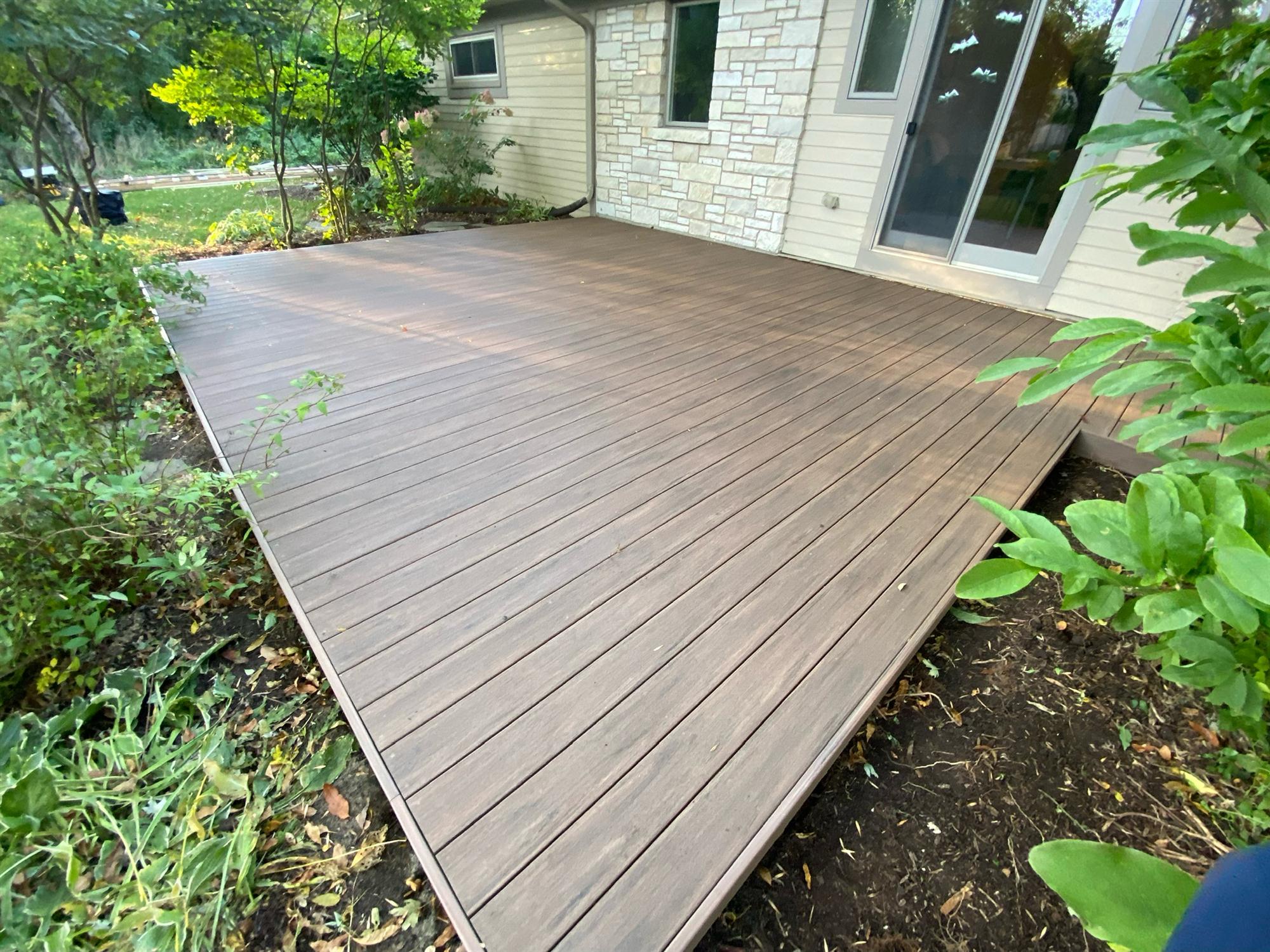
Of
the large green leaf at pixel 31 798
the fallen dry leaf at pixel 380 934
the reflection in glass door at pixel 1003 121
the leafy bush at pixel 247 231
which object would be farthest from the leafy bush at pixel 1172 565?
the leafy bush at pixel 247 231

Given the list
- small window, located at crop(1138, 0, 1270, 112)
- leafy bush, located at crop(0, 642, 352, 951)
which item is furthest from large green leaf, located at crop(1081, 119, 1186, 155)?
small window, located at crop(1138, 0, 1270, 112)

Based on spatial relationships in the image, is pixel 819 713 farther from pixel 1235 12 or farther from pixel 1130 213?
pixel 1235 12

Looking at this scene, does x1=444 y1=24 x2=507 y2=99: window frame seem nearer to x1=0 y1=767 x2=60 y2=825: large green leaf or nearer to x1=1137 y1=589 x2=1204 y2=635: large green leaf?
x1=0 y1=767 x2=60 y2=825: large green leaf

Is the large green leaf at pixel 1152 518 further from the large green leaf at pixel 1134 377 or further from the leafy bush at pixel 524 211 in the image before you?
the leafy bush at pixel 524 211

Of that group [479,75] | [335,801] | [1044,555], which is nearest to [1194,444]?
[1044,555]

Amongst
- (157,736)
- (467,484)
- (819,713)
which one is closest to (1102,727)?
(819,713)

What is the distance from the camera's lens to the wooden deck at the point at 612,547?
3.71ft

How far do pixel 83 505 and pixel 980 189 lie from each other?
4.93 metres

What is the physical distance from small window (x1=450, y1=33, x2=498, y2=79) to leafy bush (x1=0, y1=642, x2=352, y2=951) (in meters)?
8.27

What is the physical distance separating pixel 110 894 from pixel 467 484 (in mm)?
1306

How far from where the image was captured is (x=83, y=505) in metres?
1.67

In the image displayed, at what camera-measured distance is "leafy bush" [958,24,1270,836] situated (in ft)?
2.33

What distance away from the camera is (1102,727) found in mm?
1435

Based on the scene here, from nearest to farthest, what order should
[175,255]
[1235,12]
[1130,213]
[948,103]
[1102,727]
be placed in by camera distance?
1. [1102,727]
2. [1235,12]
3. [1130,213]
4. [948,103]
5. [175,255]
